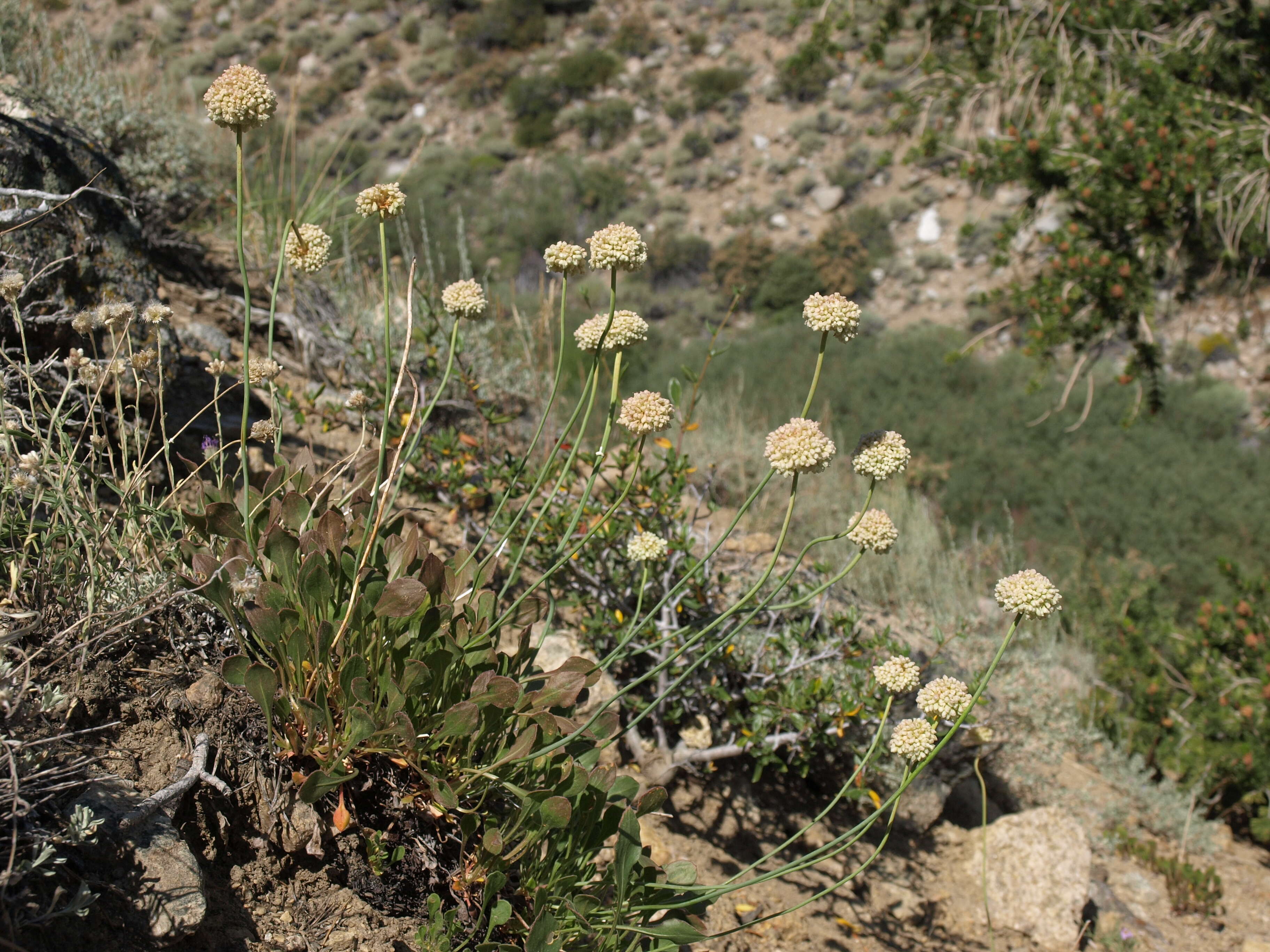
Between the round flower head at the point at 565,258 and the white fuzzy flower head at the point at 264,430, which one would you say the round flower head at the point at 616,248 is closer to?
the round flower head at the point at 565,258

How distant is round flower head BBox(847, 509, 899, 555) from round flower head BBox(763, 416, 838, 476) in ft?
0.74

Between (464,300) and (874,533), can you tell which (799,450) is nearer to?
(874,533)

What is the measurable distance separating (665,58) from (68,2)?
54.8 feet

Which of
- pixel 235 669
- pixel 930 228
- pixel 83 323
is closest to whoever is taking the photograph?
pixel 235 669

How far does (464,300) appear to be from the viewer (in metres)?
2.00

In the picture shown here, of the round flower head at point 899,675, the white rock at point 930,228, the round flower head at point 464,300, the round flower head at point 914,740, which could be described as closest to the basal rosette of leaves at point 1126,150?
the round flower head at point 899,675

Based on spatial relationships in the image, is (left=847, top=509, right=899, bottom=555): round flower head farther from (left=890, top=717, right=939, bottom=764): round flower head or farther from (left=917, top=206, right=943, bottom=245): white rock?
(left=917, top=206, right=943, bottom=245): white rock

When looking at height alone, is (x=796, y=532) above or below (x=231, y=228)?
below

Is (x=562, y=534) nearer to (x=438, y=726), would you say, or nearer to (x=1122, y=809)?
(x=438, y=726)

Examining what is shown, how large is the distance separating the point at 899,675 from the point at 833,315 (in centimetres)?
88

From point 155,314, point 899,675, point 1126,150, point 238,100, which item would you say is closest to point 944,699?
point 899,675

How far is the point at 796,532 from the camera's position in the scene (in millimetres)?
5613

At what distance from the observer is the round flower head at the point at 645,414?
1906mm

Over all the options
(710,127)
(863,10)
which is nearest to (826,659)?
(863,10)
